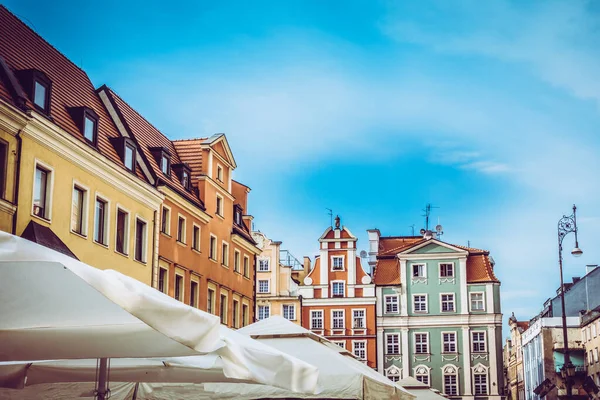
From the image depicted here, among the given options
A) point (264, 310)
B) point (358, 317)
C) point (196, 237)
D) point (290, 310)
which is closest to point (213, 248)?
point (196, 237)

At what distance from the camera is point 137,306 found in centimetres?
499

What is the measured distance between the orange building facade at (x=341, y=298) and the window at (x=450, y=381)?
486 cm

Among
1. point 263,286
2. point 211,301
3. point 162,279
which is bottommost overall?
point 211,301

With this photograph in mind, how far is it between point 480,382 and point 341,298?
10637mm

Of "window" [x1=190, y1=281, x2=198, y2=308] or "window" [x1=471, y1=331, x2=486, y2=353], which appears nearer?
"window" [x1=190, y1=281, x2=198, y2=308]

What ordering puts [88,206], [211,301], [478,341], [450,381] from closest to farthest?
[88,206] → [211,301] → [450,381] → [478,341]

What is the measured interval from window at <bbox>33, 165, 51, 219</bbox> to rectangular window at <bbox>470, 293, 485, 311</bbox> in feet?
135

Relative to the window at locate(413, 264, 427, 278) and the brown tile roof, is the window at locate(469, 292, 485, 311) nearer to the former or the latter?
the window at locate(413, 264, 427, 278)

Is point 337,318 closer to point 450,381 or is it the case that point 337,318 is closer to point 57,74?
point 450,381

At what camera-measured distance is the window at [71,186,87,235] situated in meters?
23.3

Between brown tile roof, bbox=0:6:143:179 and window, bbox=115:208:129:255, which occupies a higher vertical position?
brown tile roof, bbox=0:6:143:179

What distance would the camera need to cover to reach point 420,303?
58500 mm

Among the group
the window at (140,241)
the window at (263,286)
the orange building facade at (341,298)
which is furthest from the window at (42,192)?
the orange building facade at (341,298)

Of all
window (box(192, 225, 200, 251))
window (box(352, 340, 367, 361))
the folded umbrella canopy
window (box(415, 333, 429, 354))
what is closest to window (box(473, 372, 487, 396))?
window (box(415, 333, 429, 354))
